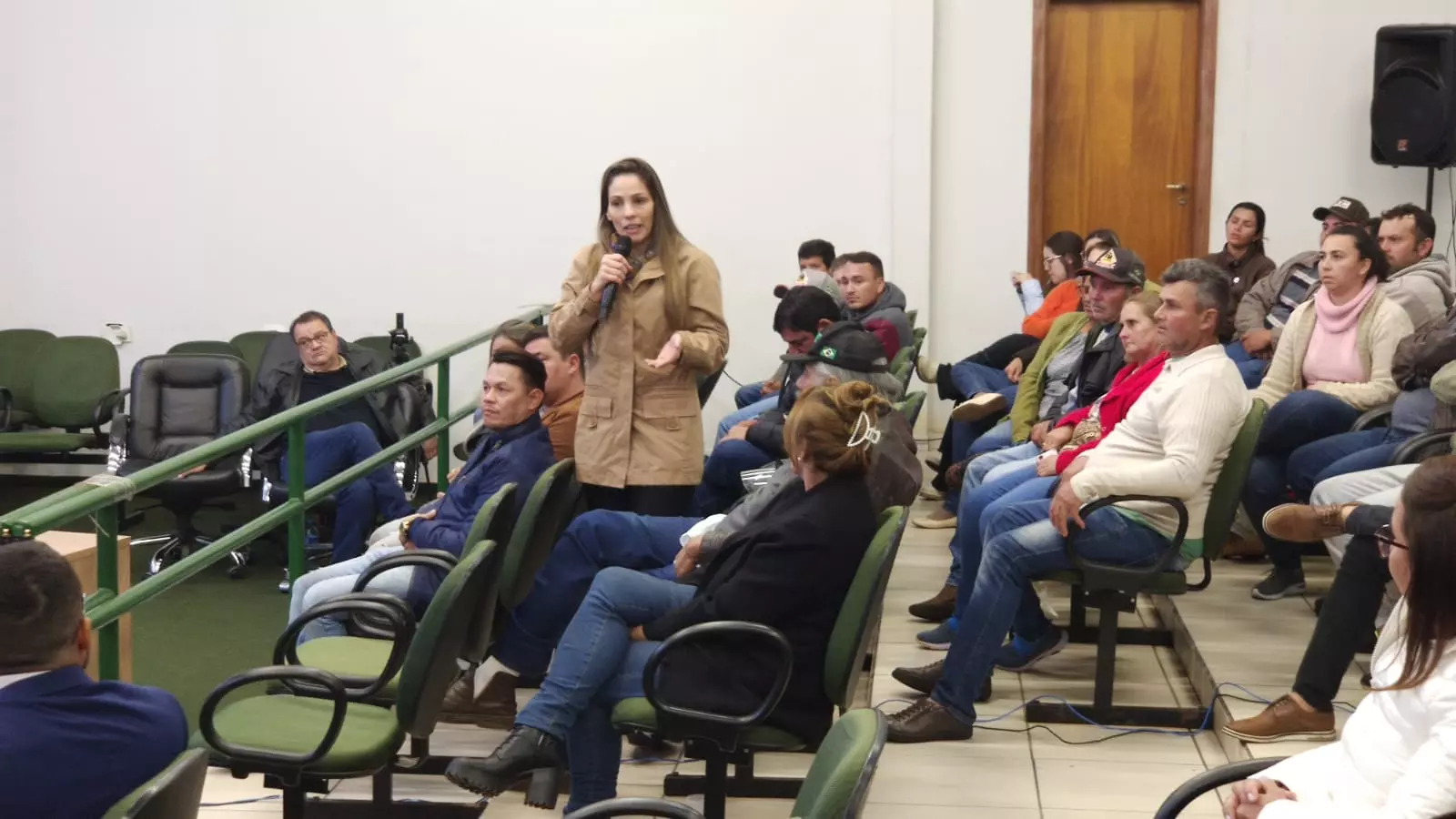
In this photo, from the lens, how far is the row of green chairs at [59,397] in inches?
286

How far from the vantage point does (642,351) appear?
3.98m

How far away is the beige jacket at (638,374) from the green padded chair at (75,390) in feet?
13.7

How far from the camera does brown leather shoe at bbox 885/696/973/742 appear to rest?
142 inches

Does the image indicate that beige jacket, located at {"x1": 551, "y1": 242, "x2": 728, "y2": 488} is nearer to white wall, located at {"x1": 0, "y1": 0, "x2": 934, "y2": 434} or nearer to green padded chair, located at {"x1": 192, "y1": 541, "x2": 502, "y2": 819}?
green padded chair, located at {"x1": 192, "y1": 541, "x2": 502, "y2": 819}

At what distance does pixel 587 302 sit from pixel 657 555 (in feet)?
2.31

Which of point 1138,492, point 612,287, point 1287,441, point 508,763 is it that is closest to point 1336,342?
point 1287,441

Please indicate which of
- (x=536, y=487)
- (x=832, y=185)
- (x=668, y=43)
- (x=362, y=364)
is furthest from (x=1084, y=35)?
(x=536, y=487)

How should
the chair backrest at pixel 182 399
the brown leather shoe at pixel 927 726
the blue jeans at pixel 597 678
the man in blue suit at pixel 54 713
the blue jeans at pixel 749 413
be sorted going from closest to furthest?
the man in blue suit at pixel 54 713
the blue jeans at pixel 597 678
the brown leather shoe at pixel 927 726
the blue jeans at pixel 749 413
the chair backrest at pixel 182 399

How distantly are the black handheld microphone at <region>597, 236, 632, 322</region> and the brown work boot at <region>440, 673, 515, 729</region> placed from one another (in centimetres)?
103

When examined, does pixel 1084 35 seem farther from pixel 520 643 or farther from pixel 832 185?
pixel 520 643

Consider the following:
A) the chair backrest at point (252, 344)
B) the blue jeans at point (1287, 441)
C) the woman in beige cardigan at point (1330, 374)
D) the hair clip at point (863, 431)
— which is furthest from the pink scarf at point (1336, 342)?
the chair backrest at point (252, 344)

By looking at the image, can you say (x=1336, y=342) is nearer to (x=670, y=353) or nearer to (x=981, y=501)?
(x=981, y=501)

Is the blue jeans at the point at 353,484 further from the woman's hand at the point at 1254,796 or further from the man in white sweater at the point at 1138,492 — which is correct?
the woman's hand at the point at 1254,796

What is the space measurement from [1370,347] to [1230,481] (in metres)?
1.10
